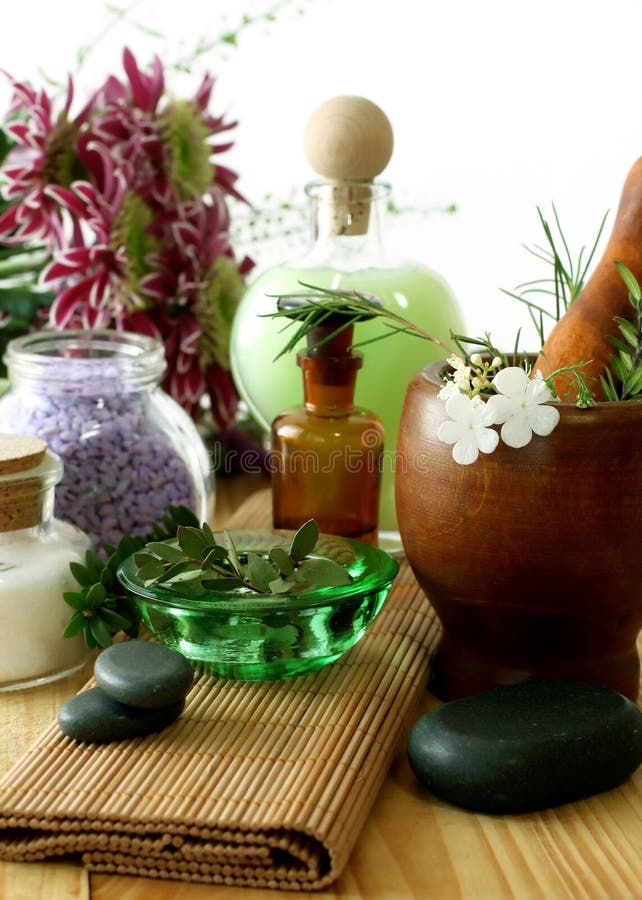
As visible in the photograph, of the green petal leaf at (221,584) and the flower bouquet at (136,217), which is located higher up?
the flower bouquet at (136,217)

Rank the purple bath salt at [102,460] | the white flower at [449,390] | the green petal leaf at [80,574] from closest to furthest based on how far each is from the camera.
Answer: the white flower at [449,390]
the green petal leaf at [80,574]
the purple bath salt at [102,460]

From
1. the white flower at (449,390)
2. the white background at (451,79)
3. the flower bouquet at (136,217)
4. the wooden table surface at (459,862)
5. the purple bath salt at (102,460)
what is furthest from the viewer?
the white background at (451,79)

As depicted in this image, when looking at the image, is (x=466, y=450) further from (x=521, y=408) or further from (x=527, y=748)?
(x=527, y=748)

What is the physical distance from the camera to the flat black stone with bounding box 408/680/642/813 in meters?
0.57

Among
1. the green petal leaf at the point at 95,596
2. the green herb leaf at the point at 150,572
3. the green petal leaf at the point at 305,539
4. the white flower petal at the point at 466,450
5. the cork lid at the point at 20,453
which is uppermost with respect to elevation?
the white flower petal at the point at 466,450

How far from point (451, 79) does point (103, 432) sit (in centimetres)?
80

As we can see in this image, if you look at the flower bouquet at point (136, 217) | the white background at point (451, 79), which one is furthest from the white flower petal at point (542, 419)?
the white background at point (451, 79)

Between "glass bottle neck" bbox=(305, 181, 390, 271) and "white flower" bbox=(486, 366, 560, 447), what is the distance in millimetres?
364

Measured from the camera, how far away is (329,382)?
0.81 m

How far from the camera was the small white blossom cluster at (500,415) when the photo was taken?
0.60 m

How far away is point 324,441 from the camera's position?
A: 82 centimetres

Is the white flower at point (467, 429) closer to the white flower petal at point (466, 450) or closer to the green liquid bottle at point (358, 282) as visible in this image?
the white flower petal at point (466, 450)

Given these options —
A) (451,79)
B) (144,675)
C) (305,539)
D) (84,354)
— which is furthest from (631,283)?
(451,79)

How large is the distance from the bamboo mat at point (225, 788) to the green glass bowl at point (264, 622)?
0.7 inches
